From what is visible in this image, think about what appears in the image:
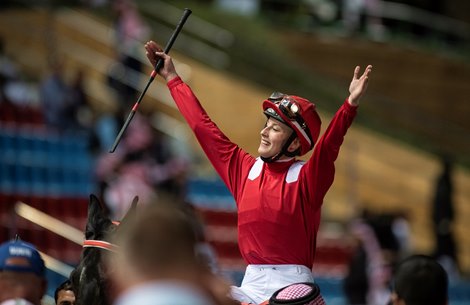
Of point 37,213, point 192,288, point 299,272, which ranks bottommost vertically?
point 37,213

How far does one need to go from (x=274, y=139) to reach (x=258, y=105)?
15.4 metres

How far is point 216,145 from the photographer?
782cm

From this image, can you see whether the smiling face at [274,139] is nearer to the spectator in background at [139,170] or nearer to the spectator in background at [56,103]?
the spectator in background at [139,170]

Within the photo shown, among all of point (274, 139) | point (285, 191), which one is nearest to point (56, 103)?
point (274, 139)

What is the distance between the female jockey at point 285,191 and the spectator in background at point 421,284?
0.79 metres

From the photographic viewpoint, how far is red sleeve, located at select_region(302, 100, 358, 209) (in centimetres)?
723

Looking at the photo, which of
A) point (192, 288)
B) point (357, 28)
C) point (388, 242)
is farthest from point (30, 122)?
point (192, 288)

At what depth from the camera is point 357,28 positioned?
1027 inches

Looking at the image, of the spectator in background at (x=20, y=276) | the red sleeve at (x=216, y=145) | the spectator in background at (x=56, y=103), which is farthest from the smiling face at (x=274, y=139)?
the spectator in background at (x=56, y=103)

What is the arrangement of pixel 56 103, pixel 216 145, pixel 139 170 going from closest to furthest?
pixel 216 145, pixel 139 170, pixel 56 103

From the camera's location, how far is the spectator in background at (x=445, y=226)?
18.6 metres

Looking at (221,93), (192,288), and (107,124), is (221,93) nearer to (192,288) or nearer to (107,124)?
(107,124)

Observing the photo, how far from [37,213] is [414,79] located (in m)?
12.2

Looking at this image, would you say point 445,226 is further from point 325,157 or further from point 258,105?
point 325,157
